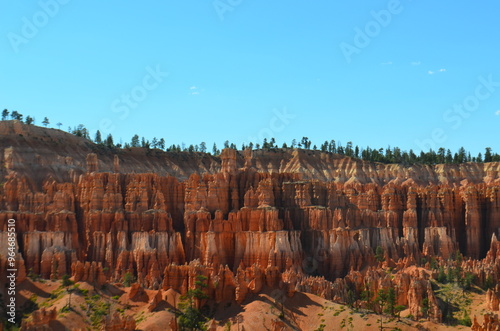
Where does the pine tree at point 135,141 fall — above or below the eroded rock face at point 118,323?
above

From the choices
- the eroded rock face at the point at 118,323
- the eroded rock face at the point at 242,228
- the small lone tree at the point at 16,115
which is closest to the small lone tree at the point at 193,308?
the eroded rock face at the point at 242,228

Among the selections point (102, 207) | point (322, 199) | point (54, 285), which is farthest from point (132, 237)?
point (322, 199)

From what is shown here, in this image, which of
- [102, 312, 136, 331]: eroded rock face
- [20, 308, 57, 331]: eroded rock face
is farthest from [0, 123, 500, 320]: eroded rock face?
[20, 308, 57, 331]: eroded rock face

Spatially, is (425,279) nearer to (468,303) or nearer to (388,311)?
(468,303)

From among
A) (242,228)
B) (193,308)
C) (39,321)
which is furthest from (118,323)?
(242,228)

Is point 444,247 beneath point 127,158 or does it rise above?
beneath

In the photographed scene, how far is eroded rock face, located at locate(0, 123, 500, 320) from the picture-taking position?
3137 inches

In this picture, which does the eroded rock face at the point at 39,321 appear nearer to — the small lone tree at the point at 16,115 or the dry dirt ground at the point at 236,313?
the dry dirt ground at the point at 236,313

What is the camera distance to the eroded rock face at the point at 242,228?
79.7 m

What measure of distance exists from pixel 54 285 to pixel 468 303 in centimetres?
4555

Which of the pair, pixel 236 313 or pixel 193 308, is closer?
pixel 236 313

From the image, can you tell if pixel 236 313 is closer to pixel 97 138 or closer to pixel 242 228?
pixel 242 228

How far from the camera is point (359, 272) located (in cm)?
8538

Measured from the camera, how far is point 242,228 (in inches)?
3696
